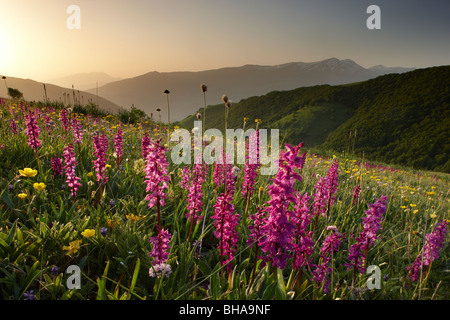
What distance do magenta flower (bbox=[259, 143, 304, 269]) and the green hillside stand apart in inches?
1532

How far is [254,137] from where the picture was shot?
3.05m

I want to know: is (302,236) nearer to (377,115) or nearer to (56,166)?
(56,166)

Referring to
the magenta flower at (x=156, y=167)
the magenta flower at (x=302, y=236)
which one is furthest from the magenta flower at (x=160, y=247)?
the magenta flower at (x=302, y=236)

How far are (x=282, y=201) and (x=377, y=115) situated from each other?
77.7 metres

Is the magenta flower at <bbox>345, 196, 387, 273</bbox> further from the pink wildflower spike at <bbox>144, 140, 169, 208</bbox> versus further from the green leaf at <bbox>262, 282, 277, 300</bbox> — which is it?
the pink wildflower spike at <bbox>144, 140, 169, 208</bbox>

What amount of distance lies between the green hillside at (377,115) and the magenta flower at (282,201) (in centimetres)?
3892

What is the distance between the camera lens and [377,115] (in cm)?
6750

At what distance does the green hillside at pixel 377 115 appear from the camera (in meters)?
51.5

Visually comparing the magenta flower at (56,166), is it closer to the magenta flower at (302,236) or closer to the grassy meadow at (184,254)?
the grassy meadow at (184,254)

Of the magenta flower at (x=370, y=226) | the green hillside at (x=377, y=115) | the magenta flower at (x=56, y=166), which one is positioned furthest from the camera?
the green hillside at (x=377, y=115)

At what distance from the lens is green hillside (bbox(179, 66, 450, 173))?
5153 centimetres

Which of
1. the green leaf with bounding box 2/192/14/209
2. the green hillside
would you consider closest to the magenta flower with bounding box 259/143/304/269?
the green leaf with bounding box 2/192/14/209

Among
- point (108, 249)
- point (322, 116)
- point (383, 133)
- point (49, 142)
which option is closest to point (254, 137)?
point (108, 249)
